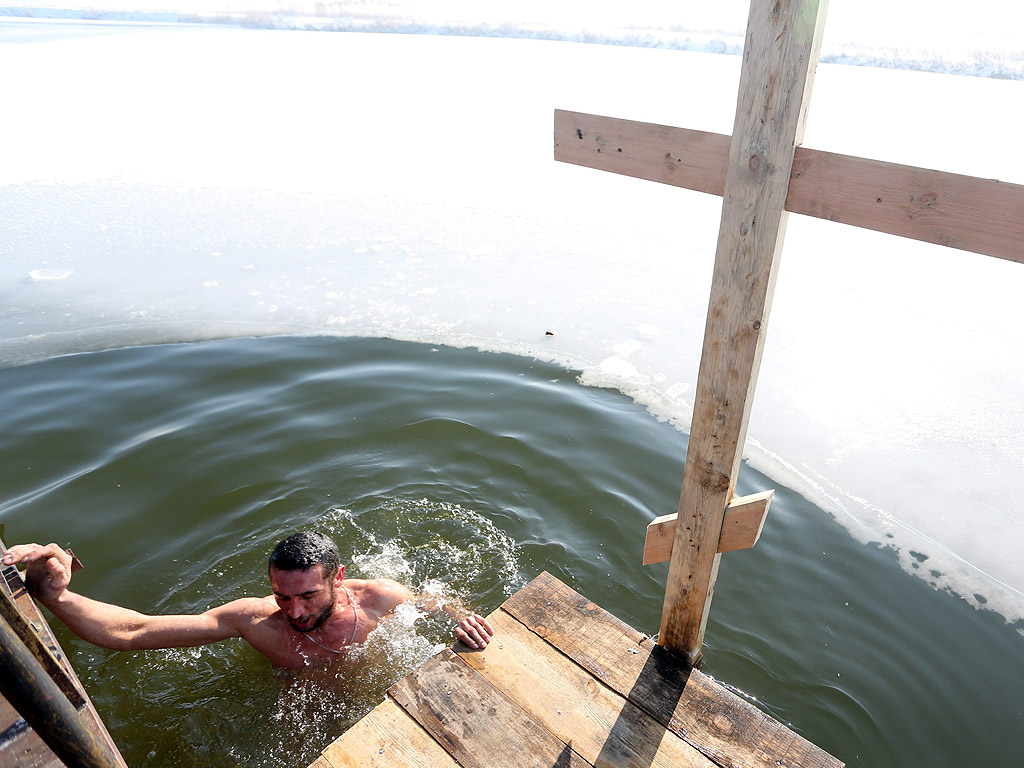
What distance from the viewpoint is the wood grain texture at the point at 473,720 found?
2484 mm

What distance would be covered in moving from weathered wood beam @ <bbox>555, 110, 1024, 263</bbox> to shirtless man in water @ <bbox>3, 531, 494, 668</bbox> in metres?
2.10

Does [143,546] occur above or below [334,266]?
below

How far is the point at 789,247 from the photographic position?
7.91 m

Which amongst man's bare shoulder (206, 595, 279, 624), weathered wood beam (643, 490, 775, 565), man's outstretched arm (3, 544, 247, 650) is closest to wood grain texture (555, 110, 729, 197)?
weathered wood beam (643, 490, 775, 565)

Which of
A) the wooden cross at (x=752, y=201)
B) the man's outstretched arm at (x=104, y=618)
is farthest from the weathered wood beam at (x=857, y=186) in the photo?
the man's outstretched arm at (x=104, y=618)

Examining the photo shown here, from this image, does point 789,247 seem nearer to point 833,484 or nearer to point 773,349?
point 773,349

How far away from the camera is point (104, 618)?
288 centimetres

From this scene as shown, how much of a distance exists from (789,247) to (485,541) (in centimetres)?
556

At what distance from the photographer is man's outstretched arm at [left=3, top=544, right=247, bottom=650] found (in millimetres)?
2498

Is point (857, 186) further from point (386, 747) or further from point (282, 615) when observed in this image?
point (282, 615)

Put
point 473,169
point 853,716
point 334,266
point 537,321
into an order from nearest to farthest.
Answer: point 853,716 < point 537,321 < point 334,266 < point 473,169

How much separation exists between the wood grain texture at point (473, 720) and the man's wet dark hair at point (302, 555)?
2.24 ft

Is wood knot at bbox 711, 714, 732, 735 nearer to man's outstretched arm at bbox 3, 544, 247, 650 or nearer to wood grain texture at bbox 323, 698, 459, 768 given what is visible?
wood grain texture at bbox 323, 698, 459, 768

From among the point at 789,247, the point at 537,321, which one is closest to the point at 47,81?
the point at 537,321
